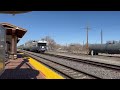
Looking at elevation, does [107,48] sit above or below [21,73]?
above

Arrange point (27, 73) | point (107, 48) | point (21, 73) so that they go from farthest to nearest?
point (107, 48)
point (21, 73)
point (27, 73)

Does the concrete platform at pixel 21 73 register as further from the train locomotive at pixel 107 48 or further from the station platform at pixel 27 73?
the train locomotive at pixel 107 48

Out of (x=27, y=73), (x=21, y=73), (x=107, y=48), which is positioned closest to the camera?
(x=27, y=73)

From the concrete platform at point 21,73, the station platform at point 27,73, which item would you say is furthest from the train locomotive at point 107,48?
the concrete platform at point 21,73

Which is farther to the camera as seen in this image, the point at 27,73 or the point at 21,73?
the point at 21,73

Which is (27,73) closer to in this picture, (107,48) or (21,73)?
(21,73)

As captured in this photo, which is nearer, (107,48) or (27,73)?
(27,73)

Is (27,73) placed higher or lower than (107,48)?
lower

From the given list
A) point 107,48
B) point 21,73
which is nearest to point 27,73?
point 21,73
